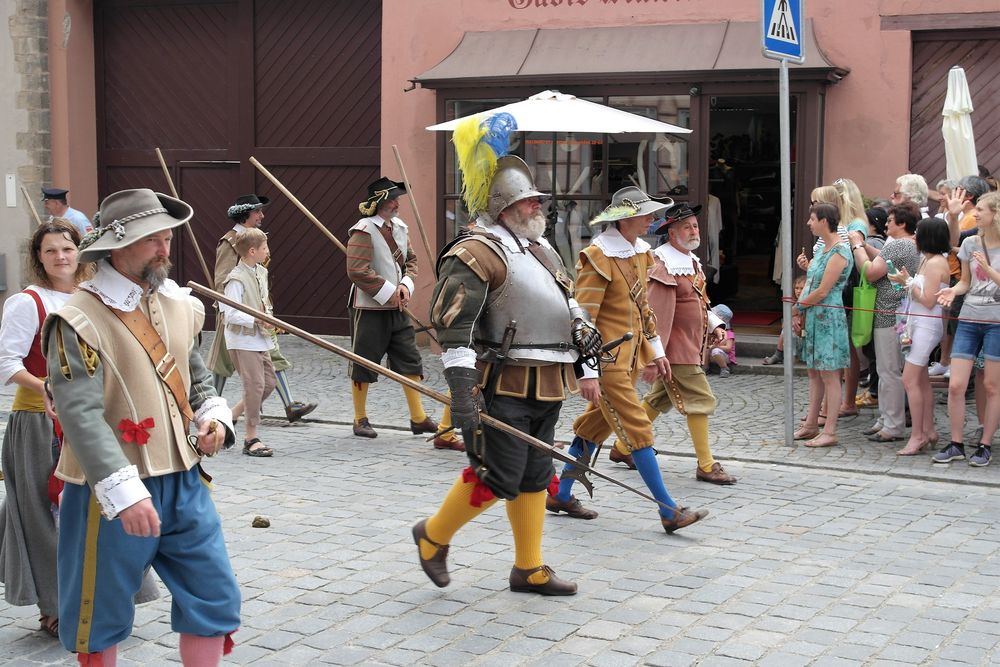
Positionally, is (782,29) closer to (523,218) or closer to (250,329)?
(523,218)

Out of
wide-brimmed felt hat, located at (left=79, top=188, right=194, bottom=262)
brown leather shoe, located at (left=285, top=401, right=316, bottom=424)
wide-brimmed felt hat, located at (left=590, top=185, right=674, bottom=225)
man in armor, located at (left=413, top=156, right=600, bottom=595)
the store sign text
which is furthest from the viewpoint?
the store sign text

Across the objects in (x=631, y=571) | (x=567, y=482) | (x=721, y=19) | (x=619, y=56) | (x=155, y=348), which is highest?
(x=721, y=19)

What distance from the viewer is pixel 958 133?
10156 mm

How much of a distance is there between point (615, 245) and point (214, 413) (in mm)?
3100

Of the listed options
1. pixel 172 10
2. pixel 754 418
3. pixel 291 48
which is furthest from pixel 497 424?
pixel 172 10

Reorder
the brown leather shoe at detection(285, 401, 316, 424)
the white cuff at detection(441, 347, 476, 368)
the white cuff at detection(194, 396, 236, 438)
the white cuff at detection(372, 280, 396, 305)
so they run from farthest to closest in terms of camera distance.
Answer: the brown leather shoe at detection(285, 401, 316, 424) → the white cuff at detection(372, 280, 396, 305) → the white cuff at detection(441, 347, 476, 368) → the white cuff at detection(194, 396, 236, 438)

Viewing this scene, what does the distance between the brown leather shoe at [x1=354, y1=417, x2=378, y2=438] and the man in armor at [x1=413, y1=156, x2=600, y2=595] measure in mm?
3652

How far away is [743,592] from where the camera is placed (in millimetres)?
5535

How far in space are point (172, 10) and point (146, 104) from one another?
1.21 meters

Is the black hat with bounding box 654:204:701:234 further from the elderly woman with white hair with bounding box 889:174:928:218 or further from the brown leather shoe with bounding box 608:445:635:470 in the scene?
the elderly woman with white hair with bounding box 889:174:928:218

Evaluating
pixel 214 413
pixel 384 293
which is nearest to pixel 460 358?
pixel 214 413

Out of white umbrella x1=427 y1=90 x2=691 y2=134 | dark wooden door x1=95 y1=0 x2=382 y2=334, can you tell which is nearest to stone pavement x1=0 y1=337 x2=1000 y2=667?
white umbrella x1=427 y1=90 x2=691 y2=134

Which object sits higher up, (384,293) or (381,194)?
(381,194)

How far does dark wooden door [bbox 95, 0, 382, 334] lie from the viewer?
14.7 meters
